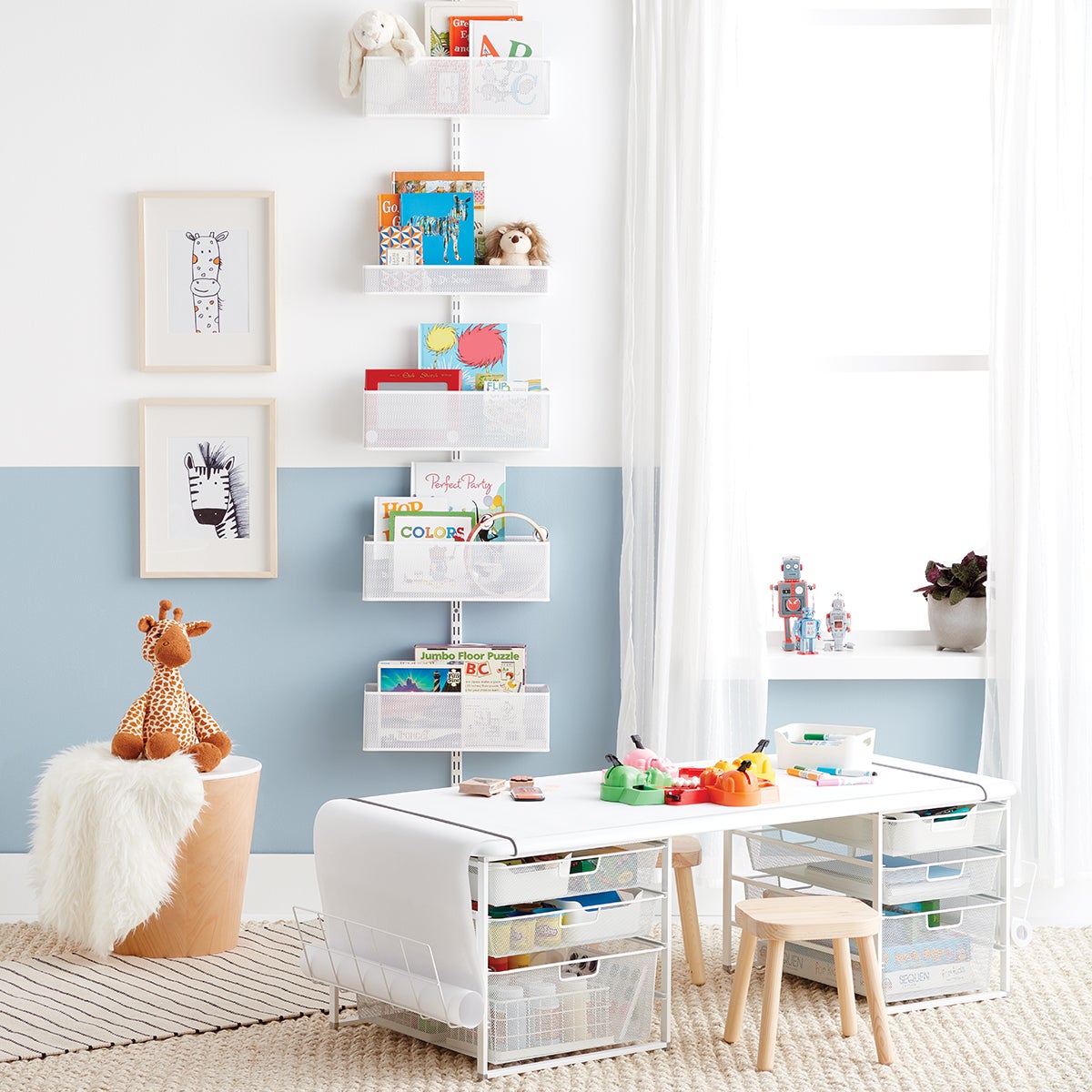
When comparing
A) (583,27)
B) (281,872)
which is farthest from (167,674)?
(583,27)

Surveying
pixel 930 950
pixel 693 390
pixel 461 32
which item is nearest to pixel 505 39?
pixel 461 32

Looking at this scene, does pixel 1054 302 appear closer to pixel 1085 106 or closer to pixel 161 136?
pixel 1085 106

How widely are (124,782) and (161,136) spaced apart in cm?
160

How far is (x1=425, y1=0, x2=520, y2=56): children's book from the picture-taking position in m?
3.45

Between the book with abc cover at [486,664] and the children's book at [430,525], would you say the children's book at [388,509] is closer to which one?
the children's book at [430,525]

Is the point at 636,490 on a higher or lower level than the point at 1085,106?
lower

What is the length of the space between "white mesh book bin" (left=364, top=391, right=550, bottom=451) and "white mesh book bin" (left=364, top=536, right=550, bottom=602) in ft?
0.79

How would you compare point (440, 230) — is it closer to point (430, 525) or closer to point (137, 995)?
point (430, 525)

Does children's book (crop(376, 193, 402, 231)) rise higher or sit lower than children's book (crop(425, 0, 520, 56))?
lower

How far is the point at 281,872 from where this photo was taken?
3.54m

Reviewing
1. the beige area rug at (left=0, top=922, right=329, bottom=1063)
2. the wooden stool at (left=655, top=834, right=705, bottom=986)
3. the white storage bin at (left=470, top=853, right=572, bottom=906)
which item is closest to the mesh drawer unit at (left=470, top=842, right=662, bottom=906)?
the white storage bin at (left=470, top=853, right=572, bottom=906)

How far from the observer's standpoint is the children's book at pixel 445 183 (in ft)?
11.3

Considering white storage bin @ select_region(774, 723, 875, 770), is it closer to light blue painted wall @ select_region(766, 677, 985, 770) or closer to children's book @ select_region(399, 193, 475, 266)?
light blue painted wall @ select_region(766, 677, 985, 770)

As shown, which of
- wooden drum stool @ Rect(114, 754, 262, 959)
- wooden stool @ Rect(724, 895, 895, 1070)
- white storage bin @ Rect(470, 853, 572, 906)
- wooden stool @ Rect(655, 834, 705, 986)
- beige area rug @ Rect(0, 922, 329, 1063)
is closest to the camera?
white storage bin @ Rect(470, 853, 572, 906)
